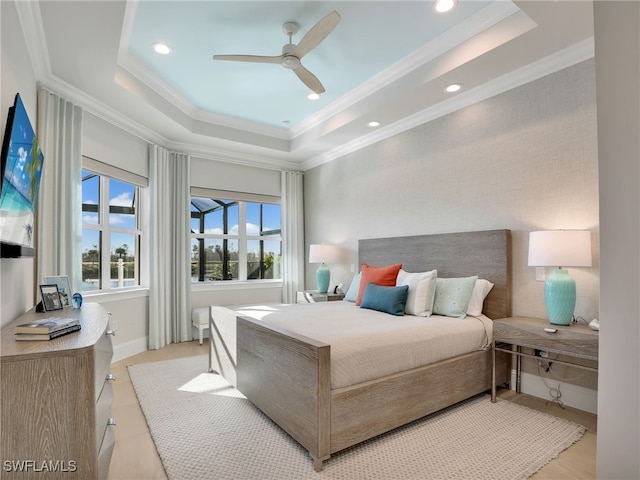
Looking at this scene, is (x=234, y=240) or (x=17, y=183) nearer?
(x=17, y=183)

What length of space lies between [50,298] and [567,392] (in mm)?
3798

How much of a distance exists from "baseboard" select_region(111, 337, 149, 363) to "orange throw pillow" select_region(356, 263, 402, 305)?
2.70 m

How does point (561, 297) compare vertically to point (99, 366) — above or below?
above

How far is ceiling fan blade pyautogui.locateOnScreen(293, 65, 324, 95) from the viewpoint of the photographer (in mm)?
2831

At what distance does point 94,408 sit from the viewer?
4.67ft

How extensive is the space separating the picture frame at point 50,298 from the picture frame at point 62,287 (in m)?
0.04

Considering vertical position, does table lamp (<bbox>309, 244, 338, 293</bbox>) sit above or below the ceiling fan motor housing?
below

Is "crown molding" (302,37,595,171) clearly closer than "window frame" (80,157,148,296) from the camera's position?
Yes

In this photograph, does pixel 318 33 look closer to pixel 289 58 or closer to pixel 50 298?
pixel 289 58

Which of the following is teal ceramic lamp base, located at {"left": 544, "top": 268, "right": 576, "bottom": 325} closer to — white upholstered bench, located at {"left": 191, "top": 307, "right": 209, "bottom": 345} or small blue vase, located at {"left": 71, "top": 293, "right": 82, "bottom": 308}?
small blue vase, located at {"left": 71, "top": 293, "right": 82, "bottom": 308}

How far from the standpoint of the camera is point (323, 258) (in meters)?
4.87

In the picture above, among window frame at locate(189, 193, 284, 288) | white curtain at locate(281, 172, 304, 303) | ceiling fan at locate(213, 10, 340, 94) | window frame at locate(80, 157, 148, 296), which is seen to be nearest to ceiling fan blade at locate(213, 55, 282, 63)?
ceiling fan at locate(213, 10, 340, 94)

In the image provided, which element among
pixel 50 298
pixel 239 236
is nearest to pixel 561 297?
pixel 50 298

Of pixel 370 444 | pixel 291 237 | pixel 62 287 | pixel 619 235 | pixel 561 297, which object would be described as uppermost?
pixel 291 237
